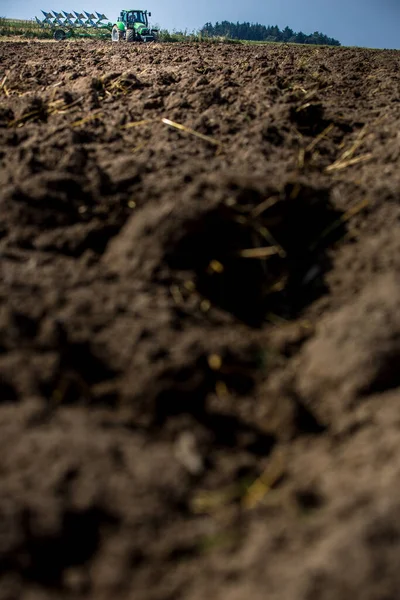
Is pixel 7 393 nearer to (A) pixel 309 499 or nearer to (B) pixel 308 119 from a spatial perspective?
(A) pixel 309 499

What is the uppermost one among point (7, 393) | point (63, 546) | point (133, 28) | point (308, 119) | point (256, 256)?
point (133, 28)

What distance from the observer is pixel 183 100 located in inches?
156

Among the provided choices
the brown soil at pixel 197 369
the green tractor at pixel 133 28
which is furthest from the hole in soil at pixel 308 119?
the green tractor at pixel 133 28

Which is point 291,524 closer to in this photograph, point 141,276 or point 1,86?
point 141,276

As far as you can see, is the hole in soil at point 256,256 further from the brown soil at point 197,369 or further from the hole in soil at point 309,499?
the hole in soil at point 309,499

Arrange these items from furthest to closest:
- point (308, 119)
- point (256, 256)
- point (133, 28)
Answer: point (133, 28), point (308, 119), point (256, 256)

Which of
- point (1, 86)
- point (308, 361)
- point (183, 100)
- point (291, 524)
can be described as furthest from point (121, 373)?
point (1, 86)

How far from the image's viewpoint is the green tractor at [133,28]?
22.0m

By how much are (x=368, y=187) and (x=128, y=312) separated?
151cm

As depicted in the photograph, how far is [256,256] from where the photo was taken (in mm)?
2352

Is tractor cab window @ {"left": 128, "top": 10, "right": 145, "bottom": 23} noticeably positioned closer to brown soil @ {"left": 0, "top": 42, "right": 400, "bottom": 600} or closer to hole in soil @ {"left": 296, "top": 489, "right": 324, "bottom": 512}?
brown soil @ {"left": 0, "top": 42, "right": 400, "bottom": 600}

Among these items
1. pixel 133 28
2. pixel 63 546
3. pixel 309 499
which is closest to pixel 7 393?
pixel 63 546

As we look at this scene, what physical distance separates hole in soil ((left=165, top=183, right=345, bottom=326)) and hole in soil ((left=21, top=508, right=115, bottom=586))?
1.01 meters

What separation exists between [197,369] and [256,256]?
71 cm
